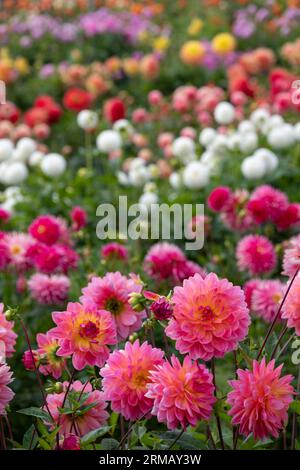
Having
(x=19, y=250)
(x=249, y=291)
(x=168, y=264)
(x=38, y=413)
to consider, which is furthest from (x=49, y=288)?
(x=38, y=413)

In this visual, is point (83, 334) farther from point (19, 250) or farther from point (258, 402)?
point (19, 250)

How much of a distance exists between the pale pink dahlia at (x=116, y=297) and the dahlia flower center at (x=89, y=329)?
0.40 ft

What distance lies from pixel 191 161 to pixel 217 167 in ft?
0.75

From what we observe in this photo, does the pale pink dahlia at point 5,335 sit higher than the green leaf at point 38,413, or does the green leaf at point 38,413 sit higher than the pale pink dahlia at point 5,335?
the pale pink dahlia at point 5,335

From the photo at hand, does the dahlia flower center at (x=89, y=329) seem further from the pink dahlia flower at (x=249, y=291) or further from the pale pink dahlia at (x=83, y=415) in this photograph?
the pink dahlia flower at (x=249, y=291)

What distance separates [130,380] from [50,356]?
0.24 metres

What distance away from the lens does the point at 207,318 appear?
127cm

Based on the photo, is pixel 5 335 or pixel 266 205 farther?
pixel 266 205

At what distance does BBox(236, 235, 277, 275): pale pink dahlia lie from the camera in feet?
7.91

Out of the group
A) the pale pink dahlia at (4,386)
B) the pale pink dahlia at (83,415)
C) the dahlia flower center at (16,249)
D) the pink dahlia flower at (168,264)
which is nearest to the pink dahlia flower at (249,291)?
the pink dahlia flower at (168,264)

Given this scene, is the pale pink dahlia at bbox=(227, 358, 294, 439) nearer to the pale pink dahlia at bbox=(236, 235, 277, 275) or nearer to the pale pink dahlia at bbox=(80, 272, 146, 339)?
the pale pink dahlia at bbox=(80, 272, 146, 339)

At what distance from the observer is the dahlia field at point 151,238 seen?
1.30 m

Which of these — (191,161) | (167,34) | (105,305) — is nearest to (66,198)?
(191,161)

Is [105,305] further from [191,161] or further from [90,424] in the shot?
[191,161]
